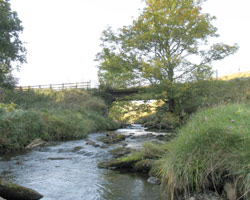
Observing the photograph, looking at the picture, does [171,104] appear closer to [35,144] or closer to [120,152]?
[120,152]

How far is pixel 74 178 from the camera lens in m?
6.64

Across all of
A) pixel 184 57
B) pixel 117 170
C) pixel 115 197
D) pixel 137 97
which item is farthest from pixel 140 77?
pixel 115 197

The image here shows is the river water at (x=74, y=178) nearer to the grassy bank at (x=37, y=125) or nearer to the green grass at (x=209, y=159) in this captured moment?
the green grass at (x=209, y=159)

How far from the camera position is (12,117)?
40.9 ft

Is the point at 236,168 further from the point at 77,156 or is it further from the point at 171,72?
the point at 171,72

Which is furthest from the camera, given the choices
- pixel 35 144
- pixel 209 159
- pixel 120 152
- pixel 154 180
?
pixel 35 144


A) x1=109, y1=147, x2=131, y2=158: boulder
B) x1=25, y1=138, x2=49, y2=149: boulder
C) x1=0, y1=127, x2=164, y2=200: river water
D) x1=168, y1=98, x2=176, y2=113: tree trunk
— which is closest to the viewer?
x1=0, y1=127, x2=164, y2=200: river water

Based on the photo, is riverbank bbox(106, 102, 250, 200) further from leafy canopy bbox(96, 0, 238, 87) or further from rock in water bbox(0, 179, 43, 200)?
leafy canopy bbox(96, 0, 238, 87)

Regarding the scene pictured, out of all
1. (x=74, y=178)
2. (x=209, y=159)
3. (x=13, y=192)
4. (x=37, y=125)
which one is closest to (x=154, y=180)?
(x=209, y=159)

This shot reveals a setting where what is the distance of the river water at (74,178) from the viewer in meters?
5.27

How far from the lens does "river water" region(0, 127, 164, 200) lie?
17.3ft

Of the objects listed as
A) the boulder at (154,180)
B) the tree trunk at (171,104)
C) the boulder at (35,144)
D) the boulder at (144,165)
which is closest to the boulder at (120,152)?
the boulder at (144,165)

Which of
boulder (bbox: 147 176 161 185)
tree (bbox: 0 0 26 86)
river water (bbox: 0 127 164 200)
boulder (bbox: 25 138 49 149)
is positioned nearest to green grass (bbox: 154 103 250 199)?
river water (bbox: 0 127 164 200)

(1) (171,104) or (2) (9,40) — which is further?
(2) (9,40)
